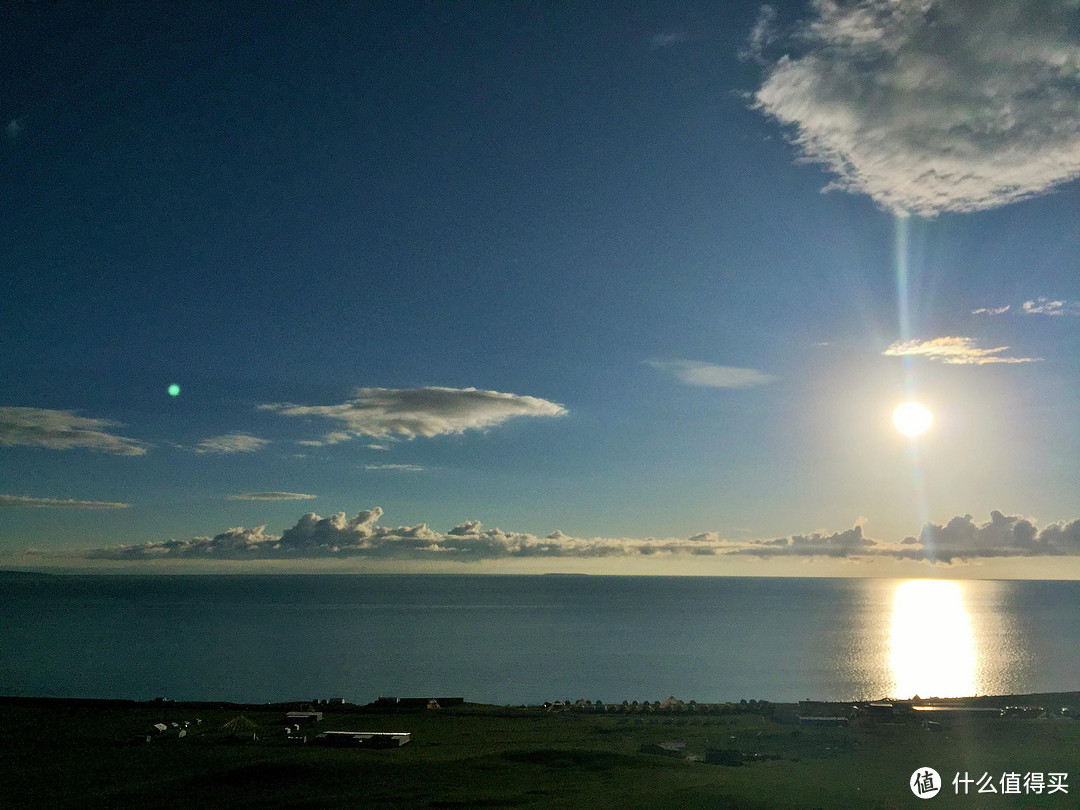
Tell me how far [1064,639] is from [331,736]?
663ft

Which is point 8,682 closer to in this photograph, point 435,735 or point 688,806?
point 435,735

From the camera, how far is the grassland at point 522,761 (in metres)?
34.1

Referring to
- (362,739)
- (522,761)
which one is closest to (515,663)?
(362,739)

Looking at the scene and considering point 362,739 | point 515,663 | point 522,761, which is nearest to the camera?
point 522,761

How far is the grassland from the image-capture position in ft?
112

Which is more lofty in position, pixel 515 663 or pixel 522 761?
pixel 522 761

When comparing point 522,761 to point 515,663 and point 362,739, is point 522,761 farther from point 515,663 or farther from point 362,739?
point 515,663

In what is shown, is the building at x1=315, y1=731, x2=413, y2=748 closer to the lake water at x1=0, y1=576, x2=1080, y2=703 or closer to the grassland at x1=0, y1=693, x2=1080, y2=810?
the grassland at x1=0, y1=693, x2=1080, y2=810

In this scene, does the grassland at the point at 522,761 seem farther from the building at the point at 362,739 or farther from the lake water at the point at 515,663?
the lake water at the point at 515,663

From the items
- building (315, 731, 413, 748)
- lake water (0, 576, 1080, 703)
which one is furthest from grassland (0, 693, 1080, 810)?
lake water (0, 576, 1080, 703)

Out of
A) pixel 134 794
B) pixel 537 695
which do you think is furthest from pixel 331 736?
pixel 537 695

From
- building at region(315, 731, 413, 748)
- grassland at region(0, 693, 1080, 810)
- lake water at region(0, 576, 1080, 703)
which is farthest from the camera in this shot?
lake water at region(0, 576, 1080, 703)

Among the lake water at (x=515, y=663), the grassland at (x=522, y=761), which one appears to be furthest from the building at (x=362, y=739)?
the lake water at (x=515, y=663)

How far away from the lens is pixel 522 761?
41438 millimetres
